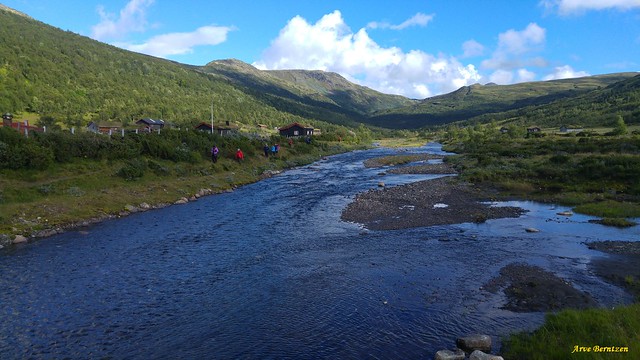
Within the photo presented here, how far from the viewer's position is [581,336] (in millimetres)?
11477

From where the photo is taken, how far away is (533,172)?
4697 centimetres

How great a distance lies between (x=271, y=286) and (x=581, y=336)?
11.6 meters

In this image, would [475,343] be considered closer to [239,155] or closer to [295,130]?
[239,155]

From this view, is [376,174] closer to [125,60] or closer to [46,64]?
[46,64]

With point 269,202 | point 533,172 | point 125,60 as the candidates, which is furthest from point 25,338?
point 125,60

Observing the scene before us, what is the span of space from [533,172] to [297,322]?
1654 inches

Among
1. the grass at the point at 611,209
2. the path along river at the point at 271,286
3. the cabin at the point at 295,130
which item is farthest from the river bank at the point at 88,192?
the cabin at the point at 295,130

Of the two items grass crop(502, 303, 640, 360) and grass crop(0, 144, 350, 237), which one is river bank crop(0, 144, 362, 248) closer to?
grass crop(0, 144, 350, 237)

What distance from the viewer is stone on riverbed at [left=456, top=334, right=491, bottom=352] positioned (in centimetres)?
1213

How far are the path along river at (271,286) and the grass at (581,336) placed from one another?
1.13m

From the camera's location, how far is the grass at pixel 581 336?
10437 millimetres

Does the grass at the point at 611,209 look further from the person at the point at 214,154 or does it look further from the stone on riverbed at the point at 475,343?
the person at the point at 214,154

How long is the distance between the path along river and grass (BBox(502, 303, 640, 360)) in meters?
1.13

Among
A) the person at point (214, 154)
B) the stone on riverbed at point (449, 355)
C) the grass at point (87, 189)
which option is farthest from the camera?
the person at point (214, 154)
